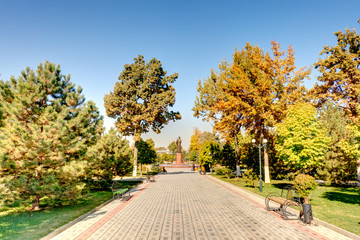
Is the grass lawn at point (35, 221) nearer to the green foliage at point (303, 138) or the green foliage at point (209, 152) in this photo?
the green foliage at point (303, 138)

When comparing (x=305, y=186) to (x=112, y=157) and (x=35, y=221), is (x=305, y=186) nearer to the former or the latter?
(x=35, y=221)

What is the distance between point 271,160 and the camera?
78.6 feet

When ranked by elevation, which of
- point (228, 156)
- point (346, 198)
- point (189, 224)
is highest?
point (228, 156)

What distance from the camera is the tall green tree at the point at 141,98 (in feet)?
88.7

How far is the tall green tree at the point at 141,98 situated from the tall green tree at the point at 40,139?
16.0 m

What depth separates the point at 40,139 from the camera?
8.25 meters

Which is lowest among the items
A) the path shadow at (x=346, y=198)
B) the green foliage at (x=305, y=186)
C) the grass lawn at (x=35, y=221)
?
the path shadow at (x=346, y=198)

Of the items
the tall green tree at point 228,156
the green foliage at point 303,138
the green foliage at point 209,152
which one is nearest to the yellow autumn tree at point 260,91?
the green foliage at point 303,138

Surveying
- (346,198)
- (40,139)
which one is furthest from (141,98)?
(346,198)

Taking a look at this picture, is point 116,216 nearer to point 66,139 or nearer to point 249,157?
point 66,139

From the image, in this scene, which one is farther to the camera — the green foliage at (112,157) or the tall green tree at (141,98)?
the tall green tree at (141,98)

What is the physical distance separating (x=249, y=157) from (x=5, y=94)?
2510 cm

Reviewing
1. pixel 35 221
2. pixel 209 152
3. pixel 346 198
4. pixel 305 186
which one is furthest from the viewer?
pixel 209 152

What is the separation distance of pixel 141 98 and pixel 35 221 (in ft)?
70.3
